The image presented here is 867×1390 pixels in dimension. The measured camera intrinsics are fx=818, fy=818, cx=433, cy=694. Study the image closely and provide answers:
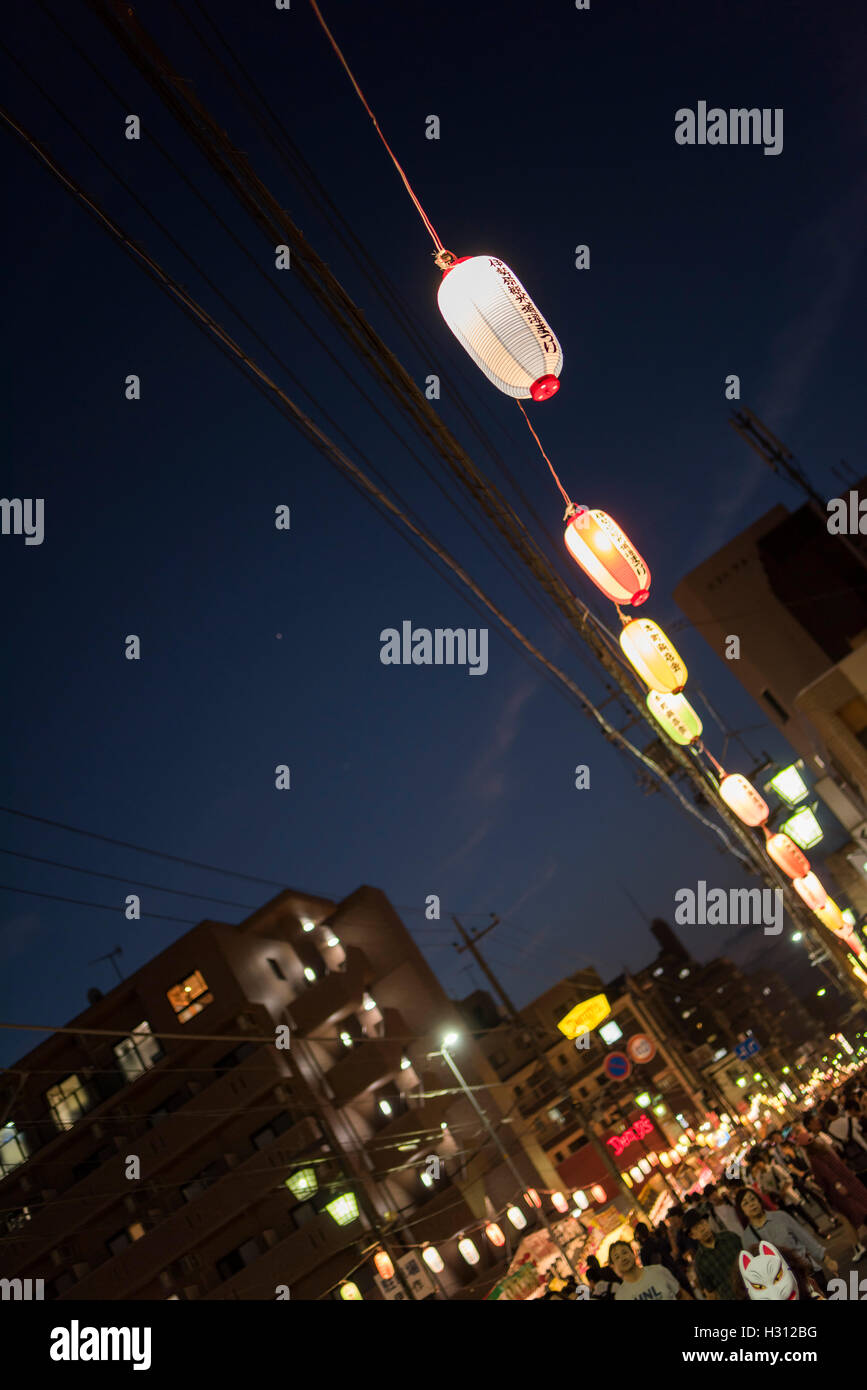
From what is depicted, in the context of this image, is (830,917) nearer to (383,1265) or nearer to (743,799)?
(743,799)

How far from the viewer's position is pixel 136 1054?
30.6 metres

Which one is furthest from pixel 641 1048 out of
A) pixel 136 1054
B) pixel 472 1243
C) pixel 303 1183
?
pixel 136 1054

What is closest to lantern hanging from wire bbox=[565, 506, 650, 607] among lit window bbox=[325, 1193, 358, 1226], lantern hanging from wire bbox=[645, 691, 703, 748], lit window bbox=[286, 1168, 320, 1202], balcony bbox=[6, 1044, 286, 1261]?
lantern hanging from wire bbox=[645, 691, 703, 748]

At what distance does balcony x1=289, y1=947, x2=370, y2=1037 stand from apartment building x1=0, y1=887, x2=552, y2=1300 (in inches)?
2.4

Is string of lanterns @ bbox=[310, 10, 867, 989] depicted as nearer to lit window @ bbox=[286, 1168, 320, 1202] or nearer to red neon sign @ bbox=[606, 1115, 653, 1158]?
lit window @ bbox=[286, 1168, 320, 1202]

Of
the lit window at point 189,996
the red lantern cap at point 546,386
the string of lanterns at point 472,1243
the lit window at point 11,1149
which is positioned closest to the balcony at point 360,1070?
the string of lanterns at point 472,1243

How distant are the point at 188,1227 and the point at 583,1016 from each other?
51.8 ft

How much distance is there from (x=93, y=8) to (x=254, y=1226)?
30.2 metres

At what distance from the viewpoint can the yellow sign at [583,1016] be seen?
32.4 metres

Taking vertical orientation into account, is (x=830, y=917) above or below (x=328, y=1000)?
below

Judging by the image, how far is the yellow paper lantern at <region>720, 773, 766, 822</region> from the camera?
2178 centimetres

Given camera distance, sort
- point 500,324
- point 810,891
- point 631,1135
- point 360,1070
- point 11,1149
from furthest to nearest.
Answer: point 631,1135
point 11,1149
point 360,1070
point 810,891
point 500,324

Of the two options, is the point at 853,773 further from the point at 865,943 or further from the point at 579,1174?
the point at 579,1174
